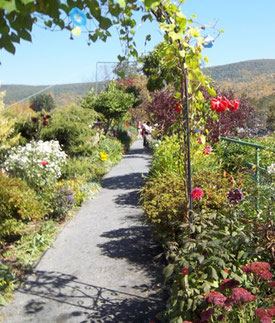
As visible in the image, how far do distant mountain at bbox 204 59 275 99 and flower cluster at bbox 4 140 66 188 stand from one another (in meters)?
58.7

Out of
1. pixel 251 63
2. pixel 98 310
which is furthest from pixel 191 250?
pixel 251 63

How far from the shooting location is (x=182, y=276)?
261 cm

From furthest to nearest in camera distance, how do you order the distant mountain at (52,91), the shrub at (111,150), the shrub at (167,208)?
the distant mountain at (52,91) → the shrub at (111,150) → the shrub at (167,208)

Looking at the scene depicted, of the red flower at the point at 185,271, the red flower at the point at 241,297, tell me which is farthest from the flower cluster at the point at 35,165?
the red flower at the point at 241,297

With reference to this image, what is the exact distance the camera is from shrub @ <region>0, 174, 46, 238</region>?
495cm

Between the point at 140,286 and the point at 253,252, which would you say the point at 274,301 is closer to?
the point at 253,252

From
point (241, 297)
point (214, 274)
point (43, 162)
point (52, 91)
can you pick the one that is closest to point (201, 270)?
point (214, 274)

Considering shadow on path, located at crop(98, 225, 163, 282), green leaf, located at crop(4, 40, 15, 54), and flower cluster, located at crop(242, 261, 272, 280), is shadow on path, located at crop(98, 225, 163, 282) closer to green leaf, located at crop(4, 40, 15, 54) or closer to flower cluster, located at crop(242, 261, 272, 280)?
flower cluster, located at crop(242, 261, 272, 280)

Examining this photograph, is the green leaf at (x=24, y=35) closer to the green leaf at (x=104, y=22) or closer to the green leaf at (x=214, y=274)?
the green leaf at (x=104, y=22)

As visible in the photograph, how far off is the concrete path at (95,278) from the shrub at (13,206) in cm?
63

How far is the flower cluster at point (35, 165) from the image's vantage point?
7270mm

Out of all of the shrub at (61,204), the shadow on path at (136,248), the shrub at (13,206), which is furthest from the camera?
the shrub at (61,204)

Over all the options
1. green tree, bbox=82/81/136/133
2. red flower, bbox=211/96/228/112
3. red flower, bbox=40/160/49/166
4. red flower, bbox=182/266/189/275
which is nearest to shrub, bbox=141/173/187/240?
red flower, bbox=211/96/228/112

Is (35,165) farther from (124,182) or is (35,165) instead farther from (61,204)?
(124,182)
